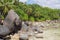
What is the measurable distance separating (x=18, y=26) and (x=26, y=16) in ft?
70.7

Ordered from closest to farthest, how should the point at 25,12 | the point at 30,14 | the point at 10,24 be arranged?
the point at 10,24 < the point at 25,12 < the point at 30,14

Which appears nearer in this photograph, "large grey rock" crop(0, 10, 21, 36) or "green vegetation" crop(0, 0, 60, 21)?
"large grey rock" crop(0, 10, 21, 36)

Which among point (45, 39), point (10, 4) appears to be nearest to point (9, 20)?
point (45, 39)

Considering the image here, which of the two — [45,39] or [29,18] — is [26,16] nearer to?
[29,18]

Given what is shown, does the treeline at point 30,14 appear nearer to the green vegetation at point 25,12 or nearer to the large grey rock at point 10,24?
the green vegetation at point 25,12

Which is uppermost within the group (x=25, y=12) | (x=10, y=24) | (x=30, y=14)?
(x=10, y=24)

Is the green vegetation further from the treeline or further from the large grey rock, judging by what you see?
the large grey rock

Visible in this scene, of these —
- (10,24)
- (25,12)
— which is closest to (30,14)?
(25,12)

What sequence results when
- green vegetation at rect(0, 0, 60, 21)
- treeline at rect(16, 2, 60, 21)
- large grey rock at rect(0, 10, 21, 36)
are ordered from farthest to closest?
1. treeline at rect(16, 2, 60, 21)
2. green vegetation at rect(0, 0, 60, 21)
3. large grey rock at rect(0, 10, 21, 36)

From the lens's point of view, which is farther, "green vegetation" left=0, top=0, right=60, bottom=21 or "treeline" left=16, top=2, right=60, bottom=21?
"treeline" left=16, top=2, right=60, bottom=21

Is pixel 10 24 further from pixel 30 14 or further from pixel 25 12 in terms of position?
pixel 30 14

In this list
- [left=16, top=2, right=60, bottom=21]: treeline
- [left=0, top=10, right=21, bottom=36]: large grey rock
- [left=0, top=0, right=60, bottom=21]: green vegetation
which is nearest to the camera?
[left=0, top=10, right=21, bottom=36]: large grey rock

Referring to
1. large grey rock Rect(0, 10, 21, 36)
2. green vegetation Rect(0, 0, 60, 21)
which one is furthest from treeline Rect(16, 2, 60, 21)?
large grey rock Rect(0, 10, 21, 36)

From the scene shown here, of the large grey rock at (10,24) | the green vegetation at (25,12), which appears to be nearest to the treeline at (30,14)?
the green vegetation at (25,12)
